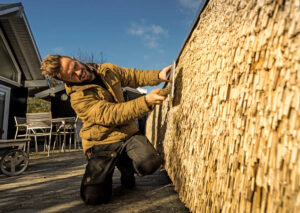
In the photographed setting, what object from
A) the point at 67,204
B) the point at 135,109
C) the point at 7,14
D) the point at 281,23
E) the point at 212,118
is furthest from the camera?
the point at 7,14

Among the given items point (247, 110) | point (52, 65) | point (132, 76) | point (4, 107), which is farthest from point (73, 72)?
point (4, 107)

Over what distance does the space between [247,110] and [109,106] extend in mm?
1620

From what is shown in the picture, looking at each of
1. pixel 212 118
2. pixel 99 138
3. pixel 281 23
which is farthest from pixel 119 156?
pixel 281 23

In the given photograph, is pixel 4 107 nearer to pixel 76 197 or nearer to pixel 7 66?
pixel 7 66

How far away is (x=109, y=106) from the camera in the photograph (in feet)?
7.78

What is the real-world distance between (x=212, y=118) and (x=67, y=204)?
1.94 metres

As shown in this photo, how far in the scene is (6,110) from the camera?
345 inches

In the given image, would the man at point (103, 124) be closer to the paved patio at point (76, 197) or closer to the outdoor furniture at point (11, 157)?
the paved patio at point (76, 197)

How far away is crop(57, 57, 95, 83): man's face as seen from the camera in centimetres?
257

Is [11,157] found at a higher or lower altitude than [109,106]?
lower

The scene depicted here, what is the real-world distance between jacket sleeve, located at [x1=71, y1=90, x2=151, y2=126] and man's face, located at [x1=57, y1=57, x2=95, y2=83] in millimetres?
193

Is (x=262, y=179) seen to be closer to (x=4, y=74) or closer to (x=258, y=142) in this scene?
(x=258, y=142)

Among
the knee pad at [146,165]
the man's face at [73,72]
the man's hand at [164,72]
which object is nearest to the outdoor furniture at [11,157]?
the man's face at [73,72]

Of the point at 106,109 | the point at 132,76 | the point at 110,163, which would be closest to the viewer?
the point at 106,109
